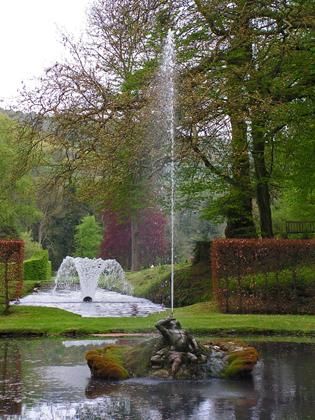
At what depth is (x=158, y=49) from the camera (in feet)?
67.9

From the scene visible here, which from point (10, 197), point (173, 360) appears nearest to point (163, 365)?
point (173, 360)

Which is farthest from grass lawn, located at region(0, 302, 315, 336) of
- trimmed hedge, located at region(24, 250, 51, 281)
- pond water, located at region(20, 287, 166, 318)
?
trimmed hedge, located at region(24, 250, 51, 281)

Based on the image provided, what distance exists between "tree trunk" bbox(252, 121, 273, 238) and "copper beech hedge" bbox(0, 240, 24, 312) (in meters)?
7.31

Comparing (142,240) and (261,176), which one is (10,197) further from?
(261,176)

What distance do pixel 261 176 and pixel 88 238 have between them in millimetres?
38494

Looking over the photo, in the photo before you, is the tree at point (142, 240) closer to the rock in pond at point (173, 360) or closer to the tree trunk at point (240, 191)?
the tree trunk at point (240, 191)

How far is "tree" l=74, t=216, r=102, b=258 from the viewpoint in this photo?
5822 cm

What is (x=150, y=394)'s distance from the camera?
704cm

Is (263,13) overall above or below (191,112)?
above

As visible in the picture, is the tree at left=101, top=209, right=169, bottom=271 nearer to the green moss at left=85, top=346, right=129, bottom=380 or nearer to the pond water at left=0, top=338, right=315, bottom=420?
the pond water at left=0, top=338, right=315, bottom=420

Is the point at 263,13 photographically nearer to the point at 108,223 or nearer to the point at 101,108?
the point at 101,108

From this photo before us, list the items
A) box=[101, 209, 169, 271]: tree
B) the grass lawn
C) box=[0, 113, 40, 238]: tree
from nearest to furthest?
the grass lawn, box=[0, 113, 40, 238]: tree, box=[101, 209, 169, 271]: tree

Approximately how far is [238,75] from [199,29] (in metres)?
2.03

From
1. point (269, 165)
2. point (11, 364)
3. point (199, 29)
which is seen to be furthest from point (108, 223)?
point (11, 364)
